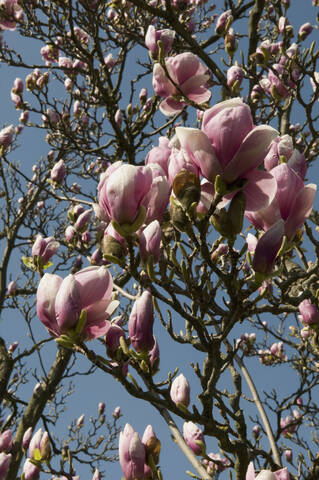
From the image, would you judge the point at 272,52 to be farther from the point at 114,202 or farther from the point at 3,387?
the point at 3,387

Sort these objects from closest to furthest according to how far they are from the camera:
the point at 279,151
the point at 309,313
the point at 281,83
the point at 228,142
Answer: the point at 228,142, the point at 279,151, the point at 309,313, the point at 281,83

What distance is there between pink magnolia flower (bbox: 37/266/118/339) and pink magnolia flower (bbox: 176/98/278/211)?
0.39 meters

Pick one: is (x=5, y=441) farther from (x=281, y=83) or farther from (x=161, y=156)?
(x=281, y=83)

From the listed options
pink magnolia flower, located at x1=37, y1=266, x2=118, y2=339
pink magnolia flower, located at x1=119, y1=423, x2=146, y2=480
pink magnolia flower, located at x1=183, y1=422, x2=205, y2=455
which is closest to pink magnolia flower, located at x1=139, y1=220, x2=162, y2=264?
pink magnolia flower, located at x1=37, y1=266, x2=118, y2=339

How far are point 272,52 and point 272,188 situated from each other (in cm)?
333

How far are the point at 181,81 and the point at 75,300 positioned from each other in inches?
47.4

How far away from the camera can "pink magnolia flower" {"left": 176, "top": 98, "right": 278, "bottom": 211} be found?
2.99ft

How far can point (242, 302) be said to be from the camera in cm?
120

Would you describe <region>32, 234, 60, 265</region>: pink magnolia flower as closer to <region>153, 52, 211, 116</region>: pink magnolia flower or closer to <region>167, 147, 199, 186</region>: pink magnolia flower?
<region>153, 52, 211, 116</region>: pink magnolia flower

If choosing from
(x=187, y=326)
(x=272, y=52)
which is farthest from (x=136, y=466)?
(x=272, y=52)

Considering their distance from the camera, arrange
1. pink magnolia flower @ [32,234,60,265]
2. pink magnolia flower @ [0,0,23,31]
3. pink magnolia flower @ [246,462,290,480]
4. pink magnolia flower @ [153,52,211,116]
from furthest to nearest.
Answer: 1. pink magnolia flower @ [0,0,23,31]
2. pink magnolia flower @ [32,234,60,265]
3. pink magnolia flower @ [153,52,211,116]
4. pink magnolia flower @ [246,462,290,480]

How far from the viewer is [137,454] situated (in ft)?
4.42

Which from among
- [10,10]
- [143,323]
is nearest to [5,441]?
[143,323]

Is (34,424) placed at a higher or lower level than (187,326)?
higher
